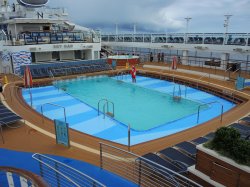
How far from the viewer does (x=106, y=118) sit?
10805 mm

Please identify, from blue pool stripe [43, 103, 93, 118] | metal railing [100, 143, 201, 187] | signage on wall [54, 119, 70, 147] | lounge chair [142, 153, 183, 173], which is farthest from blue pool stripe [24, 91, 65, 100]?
lounge chair [142, 153, 183, 173]

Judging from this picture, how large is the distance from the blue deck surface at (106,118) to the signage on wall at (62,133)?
2414 mm

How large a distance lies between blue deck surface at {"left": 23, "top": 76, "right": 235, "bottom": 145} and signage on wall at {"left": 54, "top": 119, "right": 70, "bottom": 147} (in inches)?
95.1

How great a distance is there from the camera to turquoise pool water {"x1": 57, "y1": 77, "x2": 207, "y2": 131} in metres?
11.3

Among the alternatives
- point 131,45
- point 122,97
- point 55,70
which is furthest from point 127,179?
point 131,45

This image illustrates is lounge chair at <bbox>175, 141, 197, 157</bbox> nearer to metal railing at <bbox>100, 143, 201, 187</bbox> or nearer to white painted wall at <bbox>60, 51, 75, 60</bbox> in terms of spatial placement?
metal railing at <bbox>100, 143, 201, 187</bbox>

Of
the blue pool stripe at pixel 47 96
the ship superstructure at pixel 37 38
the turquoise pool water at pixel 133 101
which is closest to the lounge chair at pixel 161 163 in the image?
the turquoise pool water at pixel 133 101

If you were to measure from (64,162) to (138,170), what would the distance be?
1.94 metres

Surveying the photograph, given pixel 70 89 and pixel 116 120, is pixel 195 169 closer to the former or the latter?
pixel 116 120

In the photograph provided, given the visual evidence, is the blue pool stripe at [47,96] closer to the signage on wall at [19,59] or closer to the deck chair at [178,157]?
the signage on wall at [19,59]

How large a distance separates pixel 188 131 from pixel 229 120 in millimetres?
2044

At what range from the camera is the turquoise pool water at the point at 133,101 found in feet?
36.9

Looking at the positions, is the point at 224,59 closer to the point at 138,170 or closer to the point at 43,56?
the point at 43,56

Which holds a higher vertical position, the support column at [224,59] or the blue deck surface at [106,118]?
the support column at [224,59]
